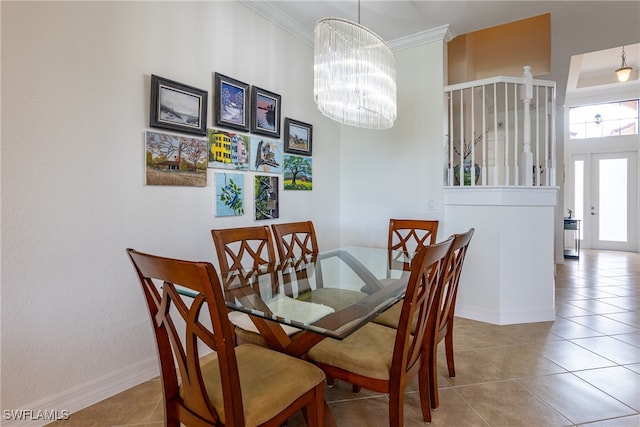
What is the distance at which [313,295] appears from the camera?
5.92 feet

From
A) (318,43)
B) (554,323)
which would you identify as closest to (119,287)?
(318,43)

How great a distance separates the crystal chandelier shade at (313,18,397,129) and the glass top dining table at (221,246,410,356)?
1.01 m

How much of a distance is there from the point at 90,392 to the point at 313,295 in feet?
4.39

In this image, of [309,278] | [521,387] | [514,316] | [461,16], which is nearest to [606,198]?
[514,316]

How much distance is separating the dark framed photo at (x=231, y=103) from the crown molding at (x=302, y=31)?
689mm

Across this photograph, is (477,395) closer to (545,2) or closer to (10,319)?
(10,319)

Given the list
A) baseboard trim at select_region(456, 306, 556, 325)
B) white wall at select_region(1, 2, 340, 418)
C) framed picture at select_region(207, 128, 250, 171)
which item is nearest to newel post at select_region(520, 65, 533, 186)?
baseboard trim at select_region(456, 306, 556, 325)

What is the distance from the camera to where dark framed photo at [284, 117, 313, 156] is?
3.14 m

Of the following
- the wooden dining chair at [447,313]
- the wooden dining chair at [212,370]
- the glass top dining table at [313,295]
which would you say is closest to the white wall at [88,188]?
the glass top dining table at [313,295]

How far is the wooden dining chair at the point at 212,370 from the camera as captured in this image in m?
0.99

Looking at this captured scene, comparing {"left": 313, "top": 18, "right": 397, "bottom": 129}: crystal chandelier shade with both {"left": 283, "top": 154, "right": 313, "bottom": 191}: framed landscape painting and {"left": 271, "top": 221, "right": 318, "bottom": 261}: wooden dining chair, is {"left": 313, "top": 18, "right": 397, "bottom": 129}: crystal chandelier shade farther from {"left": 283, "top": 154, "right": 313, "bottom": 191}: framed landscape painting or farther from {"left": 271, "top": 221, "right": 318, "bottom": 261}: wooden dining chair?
{"left": 283, "top": 154, "right": 313, "bottom": 191}: framed landscape painting

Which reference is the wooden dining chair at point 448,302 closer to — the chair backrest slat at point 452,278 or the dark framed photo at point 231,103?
the chair backrest slat at point 452,278

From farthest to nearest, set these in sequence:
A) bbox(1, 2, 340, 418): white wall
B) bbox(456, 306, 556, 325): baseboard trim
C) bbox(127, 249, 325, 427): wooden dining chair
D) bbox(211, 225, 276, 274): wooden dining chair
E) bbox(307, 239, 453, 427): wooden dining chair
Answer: bbox(456, 306, 556, 325): baseboard trim → bbox(211, 225, 276, 274): wooden dining chair → bbox(1, 2, 340, 418): white wall → bbox(307, 239, 453, 427): wooden dining chair → bbox(127, 249, 325, 427): wooden dining chair

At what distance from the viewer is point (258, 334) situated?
174cm
